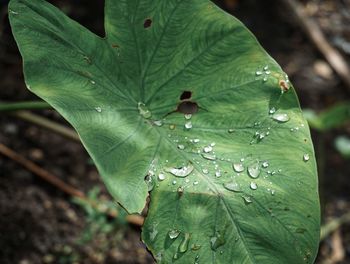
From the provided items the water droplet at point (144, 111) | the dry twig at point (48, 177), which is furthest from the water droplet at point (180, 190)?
the dry twig at point (48, 177)

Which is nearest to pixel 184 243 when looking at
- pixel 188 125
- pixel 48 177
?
pixel 188 125

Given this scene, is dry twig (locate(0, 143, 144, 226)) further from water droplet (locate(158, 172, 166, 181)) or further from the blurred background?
water droplet (locate(158, 172, 166, 181))

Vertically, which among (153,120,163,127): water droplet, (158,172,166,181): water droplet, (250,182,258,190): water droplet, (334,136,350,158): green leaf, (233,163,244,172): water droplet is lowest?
(334,136,350,158): green leaf

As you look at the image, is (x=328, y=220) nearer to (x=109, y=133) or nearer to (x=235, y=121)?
(x=235, y=121)

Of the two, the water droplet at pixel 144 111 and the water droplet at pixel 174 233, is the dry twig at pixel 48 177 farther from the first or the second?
the water droplet at pixel 174 233

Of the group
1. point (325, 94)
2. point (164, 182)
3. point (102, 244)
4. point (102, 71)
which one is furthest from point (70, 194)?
point (325, 94)

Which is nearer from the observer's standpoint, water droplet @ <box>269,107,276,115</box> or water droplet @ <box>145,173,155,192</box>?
water droplet @ <box>145,173,155,192</box>

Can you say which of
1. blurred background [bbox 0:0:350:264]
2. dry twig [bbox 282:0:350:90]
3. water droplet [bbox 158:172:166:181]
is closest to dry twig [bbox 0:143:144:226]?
blurred background [bbox 0:0:350:264]
